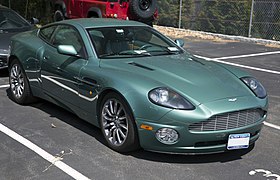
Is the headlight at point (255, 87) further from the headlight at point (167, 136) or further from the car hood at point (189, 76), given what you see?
the headlight at point (167, 136)

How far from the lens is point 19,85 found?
6223 millimetres

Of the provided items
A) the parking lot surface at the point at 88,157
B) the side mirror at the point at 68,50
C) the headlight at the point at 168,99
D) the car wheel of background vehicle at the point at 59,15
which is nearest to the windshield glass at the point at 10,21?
the parking lot surface at the point at 88,157

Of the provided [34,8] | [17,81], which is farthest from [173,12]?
[17,81]

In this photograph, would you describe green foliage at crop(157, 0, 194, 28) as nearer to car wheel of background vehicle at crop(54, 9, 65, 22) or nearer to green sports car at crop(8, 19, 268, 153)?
car wheel of background vehicle at crop(54, 9, 65, 22)

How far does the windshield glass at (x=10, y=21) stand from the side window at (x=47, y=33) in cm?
296

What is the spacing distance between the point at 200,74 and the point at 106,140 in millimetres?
1277

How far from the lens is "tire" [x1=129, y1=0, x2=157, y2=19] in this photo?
1318 centimetres

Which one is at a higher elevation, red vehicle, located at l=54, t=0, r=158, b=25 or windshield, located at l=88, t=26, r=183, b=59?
windshield, located at l=88, t=26, r=183, b=59

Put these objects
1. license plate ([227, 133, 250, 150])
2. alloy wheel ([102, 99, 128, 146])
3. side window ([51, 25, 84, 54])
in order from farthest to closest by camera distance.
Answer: side window ([51, 25, 84, 54]) → alloy wheel ([102, 99, 128, 146]) → license plate ([227, 133, 250, 150])

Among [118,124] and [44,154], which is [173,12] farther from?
[44,154]

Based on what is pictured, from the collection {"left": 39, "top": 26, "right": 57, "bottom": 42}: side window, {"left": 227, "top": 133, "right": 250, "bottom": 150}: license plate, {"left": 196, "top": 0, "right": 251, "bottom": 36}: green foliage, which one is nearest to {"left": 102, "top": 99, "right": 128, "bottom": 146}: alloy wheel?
{"left": 227, "top": 133, "right": 250, "bottom": 150}: license plate

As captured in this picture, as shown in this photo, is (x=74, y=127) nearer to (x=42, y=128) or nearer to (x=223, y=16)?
(x=42, y=128)

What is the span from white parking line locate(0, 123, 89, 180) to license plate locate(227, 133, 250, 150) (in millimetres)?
1438

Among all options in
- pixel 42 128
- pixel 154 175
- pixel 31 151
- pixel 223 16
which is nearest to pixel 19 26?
pixel 42 128
